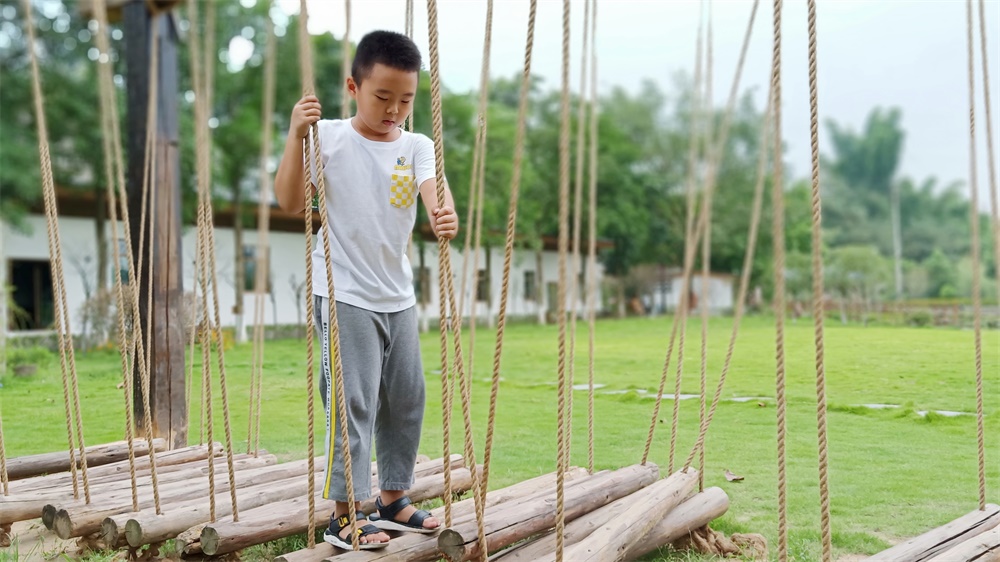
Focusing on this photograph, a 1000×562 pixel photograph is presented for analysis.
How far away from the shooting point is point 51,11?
24.2 feet

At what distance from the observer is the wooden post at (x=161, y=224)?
311 cm

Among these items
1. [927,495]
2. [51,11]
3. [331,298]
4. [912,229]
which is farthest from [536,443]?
[912,229]

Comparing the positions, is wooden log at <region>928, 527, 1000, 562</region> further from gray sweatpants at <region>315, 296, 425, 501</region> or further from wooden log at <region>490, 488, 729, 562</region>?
gray sweatpants at <region>315, 296, 425, 501</region>

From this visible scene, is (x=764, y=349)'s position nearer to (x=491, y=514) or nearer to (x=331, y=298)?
(x=491, y=514)

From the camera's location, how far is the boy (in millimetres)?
1503

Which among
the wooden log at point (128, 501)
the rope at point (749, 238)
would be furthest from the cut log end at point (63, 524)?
the rope at point (749, 238)

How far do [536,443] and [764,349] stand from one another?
1546mm

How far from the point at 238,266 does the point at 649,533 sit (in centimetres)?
608

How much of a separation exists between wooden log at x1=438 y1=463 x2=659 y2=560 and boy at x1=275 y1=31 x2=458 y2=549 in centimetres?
10

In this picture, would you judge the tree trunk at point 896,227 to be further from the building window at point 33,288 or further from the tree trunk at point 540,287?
the building window at point 33,288

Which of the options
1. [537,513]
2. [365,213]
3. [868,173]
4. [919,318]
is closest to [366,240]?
[365,213]

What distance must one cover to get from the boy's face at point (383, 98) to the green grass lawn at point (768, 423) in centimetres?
125

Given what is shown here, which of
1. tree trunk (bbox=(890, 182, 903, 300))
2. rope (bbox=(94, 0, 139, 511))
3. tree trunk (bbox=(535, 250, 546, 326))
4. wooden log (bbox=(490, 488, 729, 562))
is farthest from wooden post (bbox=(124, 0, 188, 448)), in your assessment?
tree trunk (bbox=(890, 182, 903, 300))

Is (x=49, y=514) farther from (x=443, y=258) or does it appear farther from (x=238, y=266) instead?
(x=238, y=266)
